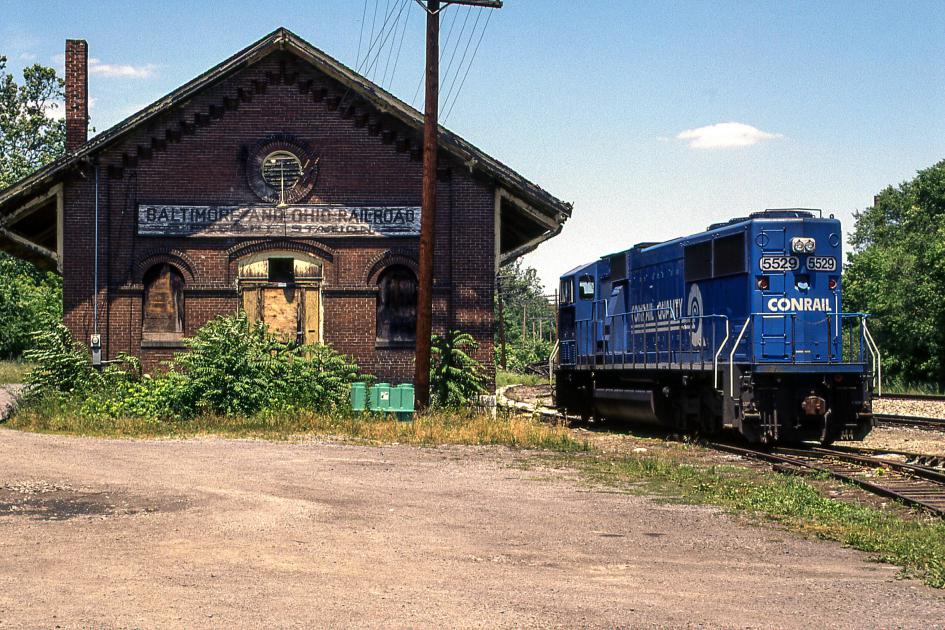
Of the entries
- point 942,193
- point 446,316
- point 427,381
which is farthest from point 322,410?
point 942,193

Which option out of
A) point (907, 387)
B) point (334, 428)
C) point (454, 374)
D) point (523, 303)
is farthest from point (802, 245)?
point (523, 303)

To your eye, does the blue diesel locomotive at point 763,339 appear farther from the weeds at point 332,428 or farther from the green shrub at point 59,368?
the green shrub at point 59,368

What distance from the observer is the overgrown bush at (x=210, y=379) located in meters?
23.3

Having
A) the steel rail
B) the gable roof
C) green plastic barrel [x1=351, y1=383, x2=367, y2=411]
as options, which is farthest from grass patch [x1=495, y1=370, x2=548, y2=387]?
green plastic barrel [x1=351, y1=383, x2=367, y2=411]

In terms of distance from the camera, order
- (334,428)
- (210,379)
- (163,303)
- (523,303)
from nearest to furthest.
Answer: (334,428), (210,379), (163,303), (523,303)

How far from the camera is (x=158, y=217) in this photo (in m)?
26.7

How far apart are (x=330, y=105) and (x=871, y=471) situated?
16.3 m

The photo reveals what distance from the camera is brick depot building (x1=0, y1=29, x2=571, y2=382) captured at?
26438mm

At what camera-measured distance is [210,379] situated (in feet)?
76.2

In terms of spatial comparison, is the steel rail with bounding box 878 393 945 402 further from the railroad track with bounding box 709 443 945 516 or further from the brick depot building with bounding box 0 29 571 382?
the railroad track with bounding box 709 443 945 516

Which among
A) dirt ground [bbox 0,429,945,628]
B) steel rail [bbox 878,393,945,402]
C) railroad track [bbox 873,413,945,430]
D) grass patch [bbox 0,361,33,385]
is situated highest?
grass patch [bbox 0,361,33,385]

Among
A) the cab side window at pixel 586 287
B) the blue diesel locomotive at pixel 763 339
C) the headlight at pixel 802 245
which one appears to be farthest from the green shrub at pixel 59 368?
the headlight at pixel 802 245

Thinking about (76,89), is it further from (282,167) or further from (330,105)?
(330,105)

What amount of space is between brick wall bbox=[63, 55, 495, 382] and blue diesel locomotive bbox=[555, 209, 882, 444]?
6.06 m
